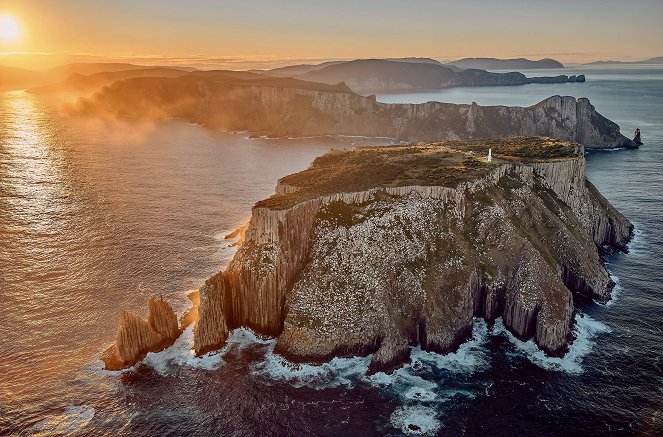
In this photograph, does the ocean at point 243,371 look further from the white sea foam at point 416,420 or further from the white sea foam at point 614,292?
the white sea foam at point 614,292

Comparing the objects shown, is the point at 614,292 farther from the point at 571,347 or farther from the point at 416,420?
the point at 416,420

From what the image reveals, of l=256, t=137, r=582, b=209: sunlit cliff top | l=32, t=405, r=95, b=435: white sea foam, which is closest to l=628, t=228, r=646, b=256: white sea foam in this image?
l=256, t=137, r=582, b=209: sunlit cliff top

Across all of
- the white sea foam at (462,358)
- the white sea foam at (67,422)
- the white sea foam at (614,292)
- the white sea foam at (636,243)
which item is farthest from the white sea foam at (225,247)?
the white sea foam at (636,243)

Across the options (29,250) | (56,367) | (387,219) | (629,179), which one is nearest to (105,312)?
(56,367)

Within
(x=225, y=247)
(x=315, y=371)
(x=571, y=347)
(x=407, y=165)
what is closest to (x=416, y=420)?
(x=315, y=371)

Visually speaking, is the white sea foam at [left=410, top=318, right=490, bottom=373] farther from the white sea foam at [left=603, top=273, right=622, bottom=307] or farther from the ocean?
the white sea foam at [left=603, top=273, right=622, bottom=307]

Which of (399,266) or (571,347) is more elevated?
(399,266)

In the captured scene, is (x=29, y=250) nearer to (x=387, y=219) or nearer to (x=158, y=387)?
(x=158, y=387)
